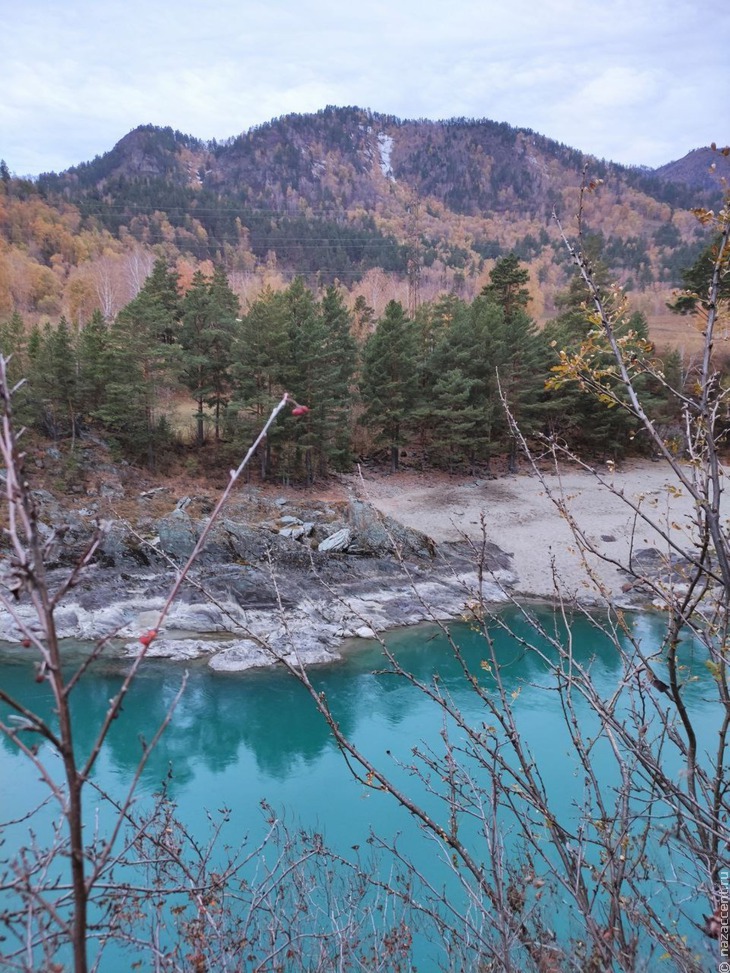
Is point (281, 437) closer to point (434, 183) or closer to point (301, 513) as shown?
point (301, 513)

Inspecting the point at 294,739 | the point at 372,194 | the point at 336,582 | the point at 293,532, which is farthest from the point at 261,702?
the point at 372,194

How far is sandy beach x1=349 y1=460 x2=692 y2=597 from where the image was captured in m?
15.1

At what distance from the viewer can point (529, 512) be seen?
18.7 m

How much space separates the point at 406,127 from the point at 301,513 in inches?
4752

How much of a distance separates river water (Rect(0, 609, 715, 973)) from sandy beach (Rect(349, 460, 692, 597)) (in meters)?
3.00

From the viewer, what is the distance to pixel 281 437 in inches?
695

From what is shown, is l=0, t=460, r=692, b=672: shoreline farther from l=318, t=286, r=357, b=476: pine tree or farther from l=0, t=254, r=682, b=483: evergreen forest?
l=0, t=254, r=682, b=483: evergreen forest

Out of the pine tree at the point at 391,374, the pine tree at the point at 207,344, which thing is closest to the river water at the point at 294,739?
the pine tree at the point at 207,344

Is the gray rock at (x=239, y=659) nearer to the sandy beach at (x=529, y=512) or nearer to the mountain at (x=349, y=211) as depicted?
the sandy beach at (x=529, y=512)

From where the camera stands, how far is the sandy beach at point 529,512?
1508 centimetres

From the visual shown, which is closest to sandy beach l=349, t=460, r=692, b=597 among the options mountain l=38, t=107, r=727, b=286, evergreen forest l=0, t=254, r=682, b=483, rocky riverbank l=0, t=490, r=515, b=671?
rocky riverbank l=0, t=490, r=515, b=671

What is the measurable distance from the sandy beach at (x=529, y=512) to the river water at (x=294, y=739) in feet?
9.83

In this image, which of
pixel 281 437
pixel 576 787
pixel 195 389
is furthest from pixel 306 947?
pixel 195 389

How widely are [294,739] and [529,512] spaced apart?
11.5 metres
